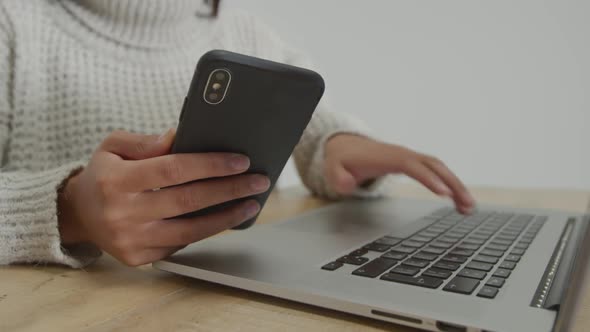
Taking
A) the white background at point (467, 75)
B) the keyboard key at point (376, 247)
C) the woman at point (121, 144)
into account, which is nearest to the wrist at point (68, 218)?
the woman at point (121, 144)

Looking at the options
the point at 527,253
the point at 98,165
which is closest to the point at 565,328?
the point at 527,253

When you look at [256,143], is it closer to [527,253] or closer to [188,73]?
[527,253]

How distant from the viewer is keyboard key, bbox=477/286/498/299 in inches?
12.5

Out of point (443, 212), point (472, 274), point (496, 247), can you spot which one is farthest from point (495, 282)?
point (443, 212)

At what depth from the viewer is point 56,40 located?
2.25 ft

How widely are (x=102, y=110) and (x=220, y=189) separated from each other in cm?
36

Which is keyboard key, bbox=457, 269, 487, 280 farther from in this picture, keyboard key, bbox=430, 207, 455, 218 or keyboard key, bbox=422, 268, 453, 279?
keyboard key, bbox=430, 207, 455, 218

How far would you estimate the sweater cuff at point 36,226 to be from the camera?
1.36 ft

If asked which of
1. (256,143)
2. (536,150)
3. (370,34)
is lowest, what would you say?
(536,150)

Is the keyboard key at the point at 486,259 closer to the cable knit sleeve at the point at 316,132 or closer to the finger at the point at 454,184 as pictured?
the finger at the point at 454,184

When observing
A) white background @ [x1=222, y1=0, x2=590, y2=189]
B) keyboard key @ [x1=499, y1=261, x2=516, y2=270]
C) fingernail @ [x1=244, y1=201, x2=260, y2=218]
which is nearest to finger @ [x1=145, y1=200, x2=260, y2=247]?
fingernail @ [x1=244, y1=201, x2=260, y2=218]

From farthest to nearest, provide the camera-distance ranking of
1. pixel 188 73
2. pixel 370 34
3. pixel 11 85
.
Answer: pixel 370 34 → pixel 188 73 → pixel 11 85

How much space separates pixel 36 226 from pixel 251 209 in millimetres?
178

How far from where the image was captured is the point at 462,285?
13.0 inches
